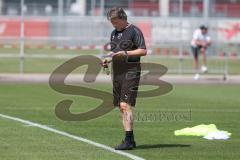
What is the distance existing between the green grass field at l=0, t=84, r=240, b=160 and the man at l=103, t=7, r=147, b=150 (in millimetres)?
443

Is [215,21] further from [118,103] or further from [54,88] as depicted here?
[118,103]

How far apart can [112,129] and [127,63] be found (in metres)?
2.72

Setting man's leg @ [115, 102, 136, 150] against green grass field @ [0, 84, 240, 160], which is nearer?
green grass field @ [0, 84, 240, 160]

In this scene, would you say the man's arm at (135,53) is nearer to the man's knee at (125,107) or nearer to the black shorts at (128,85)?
the black shorts at (128,85)

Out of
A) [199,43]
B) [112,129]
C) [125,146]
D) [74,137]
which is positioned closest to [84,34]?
[199,43]

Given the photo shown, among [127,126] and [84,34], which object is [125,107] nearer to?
[127,126]

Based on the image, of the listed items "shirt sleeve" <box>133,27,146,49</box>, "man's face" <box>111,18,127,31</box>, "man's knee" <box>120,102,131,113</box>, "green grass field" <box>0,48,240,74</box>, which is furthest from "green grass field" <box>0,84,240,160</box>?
"green grass field" <box>0,48,240,74</box>

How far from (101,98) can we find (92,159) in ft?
34.4

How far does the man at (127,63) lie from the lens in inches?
433

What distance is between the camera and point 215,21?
1362 inches

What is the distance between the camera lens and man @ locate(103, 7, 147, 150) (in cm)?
1099

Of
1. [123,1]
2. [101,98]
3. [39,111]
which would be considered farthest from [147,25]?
[39,111]

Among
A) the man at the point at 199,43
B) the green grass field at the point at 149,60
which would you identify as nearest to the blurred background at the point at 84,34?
the green grass field at the point at 149,60

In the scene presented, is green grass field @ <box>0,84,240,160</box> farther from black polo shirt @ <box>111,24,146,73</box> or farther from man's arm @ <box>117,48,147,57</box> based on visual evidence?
man's arm @ <box>117,48,147,57</box>
